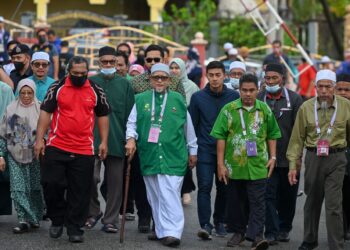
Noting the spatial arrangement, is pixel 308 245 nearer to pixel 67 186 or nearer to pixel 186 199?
pixel 67 186

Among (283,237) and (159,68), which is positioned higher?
(159,68)

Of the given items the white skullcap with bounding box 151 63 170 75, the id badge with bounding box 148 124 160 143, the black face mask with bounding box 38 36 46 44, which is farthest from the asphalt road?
the black face mask with bounding box 38 36 46 44

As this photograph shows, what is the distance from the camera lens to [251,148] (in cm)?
1303

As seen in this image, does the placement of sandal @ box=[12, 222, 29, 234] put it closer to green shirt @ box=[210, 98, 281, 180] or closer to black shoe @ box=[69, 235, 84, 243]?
black shoe @ box=[69, 235, 84, 243]

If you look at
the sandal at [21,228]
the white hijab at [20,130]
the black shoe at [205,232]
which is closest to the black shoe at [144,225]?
the black shoe at [205,232]

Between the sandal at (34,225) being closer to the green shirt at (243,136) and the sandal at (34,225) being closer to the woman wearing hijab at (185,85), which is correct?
the green shirt at (243,136)

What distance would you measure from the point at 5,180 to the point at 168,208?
194 cm

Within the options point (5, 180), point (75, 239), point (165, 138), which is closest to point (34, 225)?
point (5, 180)

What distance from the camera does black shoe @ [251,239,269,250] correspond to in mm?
12766

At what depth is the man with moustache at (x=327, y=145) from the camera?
12484mm

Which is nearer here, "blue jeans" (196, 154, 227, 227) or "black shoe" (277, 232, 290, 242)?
"blue jeans" (196, 154, 227, 227)

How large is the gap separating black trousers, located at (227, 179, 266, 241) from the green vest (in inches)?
23.9

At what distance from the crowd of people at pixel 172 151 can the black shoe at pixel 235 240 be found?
0.01 meters

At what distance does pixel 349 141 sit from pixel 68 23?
2411cm
